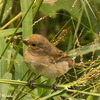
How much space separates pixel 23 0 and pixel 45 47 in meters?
0.38

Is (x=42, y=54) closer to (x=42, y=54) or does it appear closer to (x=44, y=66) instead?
(x=42, y=54)

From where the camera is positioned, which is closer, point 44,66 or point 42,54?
point 44,66

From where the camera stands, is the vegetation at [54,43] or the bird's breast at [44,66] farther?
the bird's breast at [44,66]

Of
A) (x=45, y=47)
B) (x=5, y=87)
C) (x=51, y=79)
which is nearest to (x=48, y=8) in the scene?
(x=45, y=47)

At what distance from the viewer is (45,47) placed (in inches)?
72.4

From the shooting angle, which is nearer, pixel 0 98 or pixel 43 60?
pixel 0 98

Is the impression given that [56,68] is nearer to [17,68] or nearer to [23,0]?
[17,68]

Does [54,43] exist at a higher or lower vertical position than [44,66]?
higher

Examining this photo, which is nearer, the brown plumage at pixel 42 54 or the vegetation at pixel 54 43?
the vegetation at pixel 54 43

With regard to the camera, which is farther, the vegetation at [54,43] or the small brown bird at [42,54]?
the small brown bird at [42,54]

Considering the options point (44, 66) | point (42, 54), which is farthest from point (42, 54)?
point (44, 66)

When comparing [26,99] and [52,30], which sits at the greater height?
[52,30]

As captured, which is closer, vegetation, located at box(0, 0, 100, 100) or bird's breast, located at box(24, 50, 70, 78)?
vegetation, located at box(0, 0, 100, 100)

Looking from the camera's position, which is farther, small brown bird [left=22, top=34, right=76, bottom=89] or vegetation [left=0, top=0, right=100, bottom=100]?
small brown bird [left=22, top=34, right=76, bottom=89]
